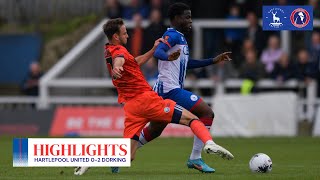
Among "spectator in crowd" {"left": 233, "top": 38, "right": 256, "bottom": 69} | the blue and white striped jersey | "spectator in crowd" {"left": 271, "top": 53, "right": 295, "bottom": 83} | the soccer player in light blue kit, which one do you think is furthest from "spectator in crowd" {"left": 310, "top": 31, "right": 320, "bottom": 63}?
the blue and white striped jersey

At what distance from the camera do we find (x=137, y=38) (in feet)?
97.9

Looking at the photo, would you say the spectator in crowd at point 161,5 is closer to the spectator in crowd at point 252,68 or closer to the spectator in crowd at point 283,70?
the spectator in crowd at point 252,68

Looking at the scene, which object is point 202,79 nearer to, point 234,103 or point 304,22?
point 234,103

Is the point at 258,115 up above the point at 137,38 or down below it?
below

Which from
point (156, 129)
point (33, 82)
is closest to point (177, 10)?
point (156, 129)

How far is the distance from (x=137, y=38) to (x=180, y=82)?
13534 mm

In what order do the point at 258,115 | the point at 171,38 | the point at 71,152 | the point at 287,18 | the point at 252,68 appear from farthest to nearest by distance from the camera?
the point at 252,68, the point at 258,115, the point at 287,18, the point at 171,38, the point at 71,152

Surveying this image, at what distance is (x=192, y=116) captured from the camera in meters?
15.4

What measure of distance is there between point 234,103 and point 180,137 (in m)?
1.65

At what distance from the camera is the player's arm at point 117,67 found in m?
14.7

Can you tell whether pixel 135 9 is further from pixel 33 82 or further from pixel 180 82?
pixel 180 82

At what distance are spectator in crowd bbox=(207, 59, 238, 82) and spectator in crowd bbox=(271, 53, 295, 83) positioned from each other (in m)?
1.34

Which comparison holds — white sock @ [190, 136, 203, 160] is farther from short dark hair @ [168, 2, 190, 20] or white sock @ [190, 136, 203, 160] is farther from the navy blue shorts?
short dark hair @ [168, 2, 190, 20]

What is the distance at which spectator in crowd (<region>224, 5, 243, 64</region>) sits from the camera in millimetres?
30145
